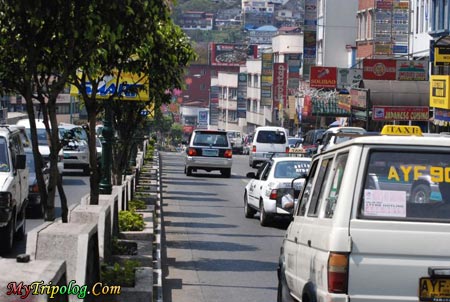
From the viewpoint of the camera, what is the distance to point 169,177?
4081 cm

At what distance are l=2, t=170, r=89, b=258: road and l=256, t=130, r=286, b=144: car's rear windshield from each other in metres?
12.8

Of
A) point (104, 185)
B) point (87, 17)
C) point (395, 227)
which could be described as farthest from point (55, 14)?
point (104, 185)

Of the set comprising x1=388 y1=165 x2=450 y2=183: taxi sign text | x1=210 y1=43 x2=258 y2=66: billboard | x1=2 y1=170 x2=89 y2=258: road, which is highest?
x1=210 y1=43 x2=258 y2=66: billboard

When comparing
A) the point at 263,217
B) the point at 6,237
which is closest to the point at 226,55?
the point at 263,217

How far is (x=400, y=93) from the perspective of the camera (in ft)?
148

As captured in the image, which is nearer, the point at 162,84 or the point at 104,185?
the point at 104,185

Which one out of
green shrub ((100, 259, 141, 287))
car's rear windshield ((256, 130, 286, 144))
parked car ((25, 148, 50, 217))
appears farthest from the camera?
car's rear windshield ((256, 130, 286, 144))

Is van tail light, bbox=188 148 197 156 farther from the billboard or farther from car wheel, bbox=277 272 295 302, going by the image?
the billboard

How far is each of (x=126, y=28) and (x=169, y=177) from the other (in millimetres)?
29192

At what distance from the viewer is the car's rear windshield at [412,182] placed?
724 centimetres

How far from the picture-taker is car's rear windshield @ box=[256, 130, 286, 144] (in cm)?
4841

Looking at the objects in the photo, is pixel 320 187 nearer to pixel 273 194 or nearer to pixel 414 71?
pixel 273 194

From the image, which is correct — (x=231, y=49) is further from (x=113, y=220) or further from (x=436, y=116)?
(x=113, y=220)

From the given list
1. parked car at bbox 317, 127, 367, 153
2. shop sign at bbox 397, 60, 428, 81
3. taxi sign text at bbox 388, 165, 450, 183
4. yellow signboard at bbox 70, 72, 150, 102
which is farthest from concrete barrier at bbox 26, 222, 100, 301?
shop sign at bbox 397, 60, 428, 81
